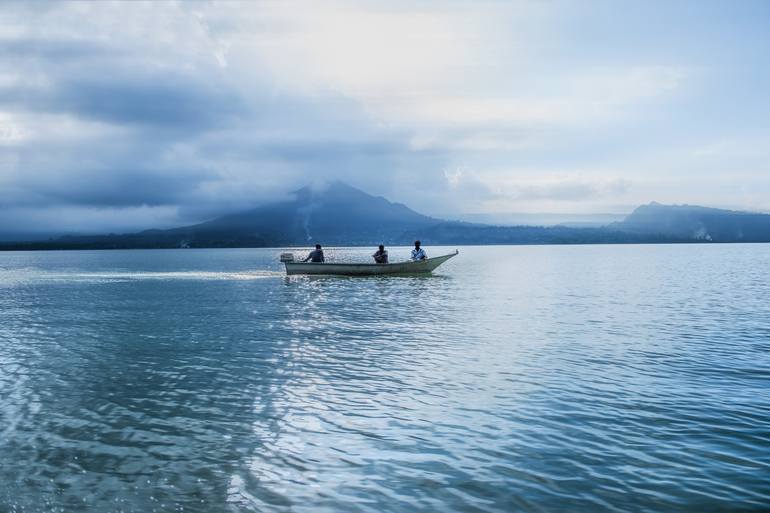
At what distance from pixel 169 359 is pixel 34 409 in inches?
312

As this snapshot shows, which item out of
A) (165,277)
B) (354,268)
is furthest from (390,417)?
(165,277)

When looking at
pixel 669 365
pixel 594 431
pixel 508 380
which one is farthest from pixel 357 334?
pixel 594 431

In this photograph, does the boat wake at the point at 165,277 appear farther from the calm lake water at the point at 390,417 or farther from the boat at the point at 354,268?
the calm lake water at the point at 390,417

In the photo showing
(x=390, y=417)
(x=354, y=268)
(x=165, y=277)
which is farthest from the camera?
(x=165, y=277)

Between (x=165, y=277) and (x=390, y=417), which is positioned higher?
(x=165, y=277)

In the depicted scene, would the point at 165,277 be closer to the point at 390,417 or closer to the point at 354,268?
the point at 354,268

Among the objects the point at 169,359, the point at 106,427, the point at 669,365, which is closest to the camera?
the point at 106,427

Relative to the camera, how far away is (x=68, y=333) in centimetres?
3366

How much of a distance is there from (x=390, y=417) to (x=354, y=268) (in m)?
59.5

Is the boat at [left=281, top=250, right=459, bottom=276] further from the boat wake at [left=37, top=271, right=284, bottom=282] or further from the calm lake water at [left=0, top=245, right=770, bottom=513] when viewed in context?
the calm lake water at [left=0, top=245, right=770, bottom=513]

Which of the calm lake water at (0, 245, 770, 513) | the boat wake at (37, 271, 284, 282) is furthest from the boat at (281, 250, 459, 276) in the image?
the calm lake water at (0, 245, 770, 513)

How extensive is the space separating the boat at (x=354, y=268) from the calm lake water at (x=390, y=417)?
38.5 meters

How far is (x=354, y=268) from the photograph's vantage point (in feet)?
246

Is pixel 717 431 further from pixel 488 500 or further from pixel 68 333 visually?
pixel 68 333
